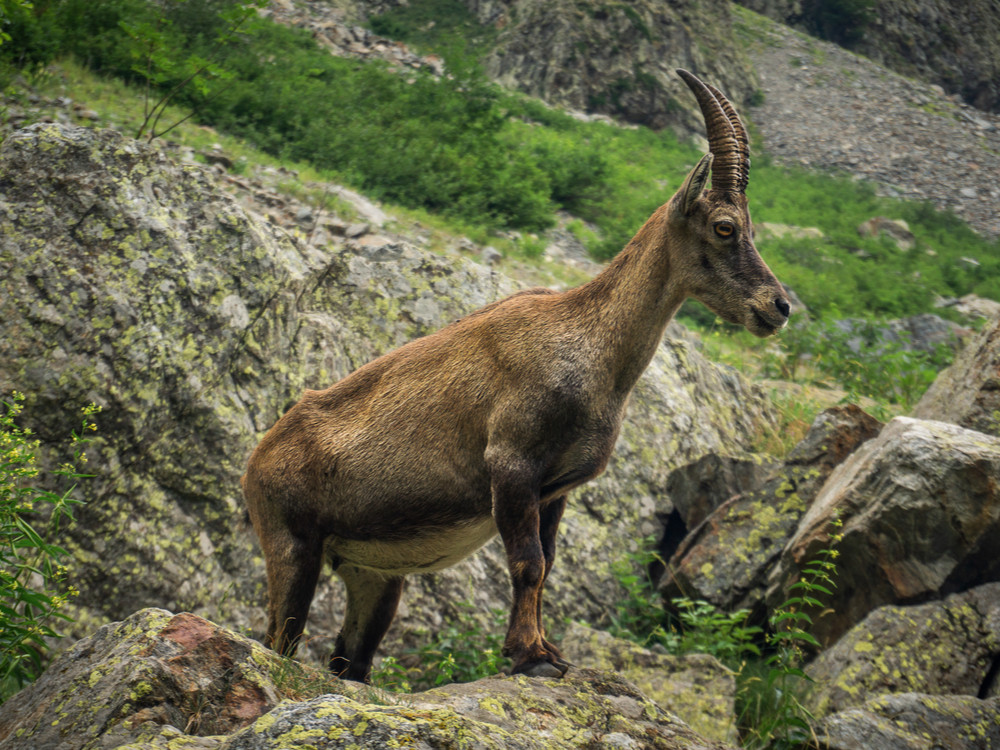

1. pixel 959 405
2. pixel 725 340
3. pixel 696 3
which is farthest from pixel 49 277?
pixel 696 3

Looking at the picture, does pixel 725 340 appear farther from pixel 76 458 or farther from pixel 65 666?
pixel 65 666

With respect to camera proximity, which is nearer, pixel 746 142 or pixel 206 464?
pixel 746 142

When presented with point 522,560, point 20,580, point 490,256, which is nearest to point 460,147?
point 490,256

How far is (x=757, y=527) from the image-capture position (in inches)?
281

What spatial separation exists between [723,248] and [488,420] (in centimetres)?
185

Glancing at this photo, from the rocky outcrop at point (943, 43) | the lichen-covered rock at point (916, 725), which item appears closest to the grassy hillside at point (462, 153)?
the lichen-covered rock at point (916, 725)

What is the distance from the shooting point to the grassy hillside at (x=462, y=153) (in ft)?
36.7

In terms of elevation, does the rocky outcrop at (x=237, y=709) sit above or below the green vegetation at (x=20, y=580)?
above

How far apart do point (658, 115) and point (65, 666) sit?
28.8 meters

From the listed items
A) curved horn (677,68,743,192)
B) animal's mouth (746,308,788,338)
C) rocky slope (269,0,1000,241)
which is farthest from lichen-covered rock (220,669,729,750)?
rocky slope (269,0,1000,241)

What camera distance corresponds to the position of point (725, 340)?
1345 cm

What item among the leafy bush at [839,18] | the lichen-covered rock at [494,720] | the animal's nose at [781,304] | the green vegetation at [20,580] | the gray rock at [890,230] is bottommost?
the green vegetation at [20,580]

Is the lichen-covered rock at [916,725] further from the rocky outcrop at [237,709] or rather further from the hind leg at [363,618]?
the hind leg at [363,618]

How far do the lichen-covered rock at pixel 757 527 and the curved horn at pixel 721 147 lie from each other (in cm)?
335
